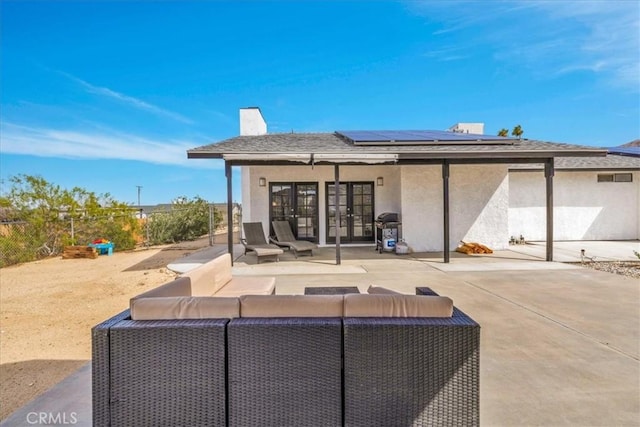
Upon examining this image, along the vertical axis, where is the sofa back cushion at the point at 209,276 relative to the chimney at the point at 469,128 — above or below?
below

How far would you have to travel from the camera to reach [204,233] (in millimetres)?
16844

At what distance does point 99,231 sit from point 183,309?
12035mm

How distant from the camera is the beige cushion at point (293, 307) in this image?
2.14 m

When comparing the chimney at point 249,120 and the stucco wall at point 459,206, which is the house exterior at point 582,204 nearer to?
the stucco wall at point 459,206

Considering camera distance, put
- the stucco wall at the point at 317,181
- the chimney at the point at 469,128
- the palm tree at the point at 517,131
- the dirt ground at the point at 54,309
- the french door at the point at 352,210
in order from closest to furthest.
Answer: the dirt ground at the point at 54,309 < the stucco wall at the point at 317,181 < the french door at the point at 352,210 < the chimney at the point at 469,128 < the palm tree at the point at 517,131

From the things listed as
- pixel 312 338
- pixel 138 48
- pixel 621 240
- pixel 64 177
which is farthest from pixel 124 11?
pixel 621 240

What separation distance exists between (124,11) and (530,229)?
50.4 feet

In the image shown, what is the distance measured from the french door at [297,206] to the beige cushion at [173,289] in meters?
7.85

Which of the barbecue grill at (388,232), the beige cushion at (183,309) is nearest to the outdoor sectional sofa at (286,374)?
the beige cushion at (183,309)

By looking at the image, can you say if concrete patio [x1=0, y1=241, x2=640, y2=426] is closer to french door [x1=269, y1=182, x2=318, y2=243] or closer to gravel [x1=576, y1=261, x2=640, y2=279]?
gravel [x1=576, y1=261, x2=640, y2=279]

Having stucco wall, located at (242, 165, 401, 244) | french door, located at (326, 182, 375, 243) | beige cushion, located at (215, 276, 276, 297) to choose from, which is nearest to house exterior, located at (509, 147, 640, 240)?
stucco wall, located at (242, 165, 401, 244)

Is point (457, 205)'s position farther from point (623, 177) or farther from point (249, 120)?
point (249, 120)

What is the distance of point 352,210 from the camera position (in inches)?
437

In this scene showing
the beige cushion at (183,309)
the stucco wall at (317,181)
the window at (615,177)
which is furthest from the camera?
the window at (615,177)
